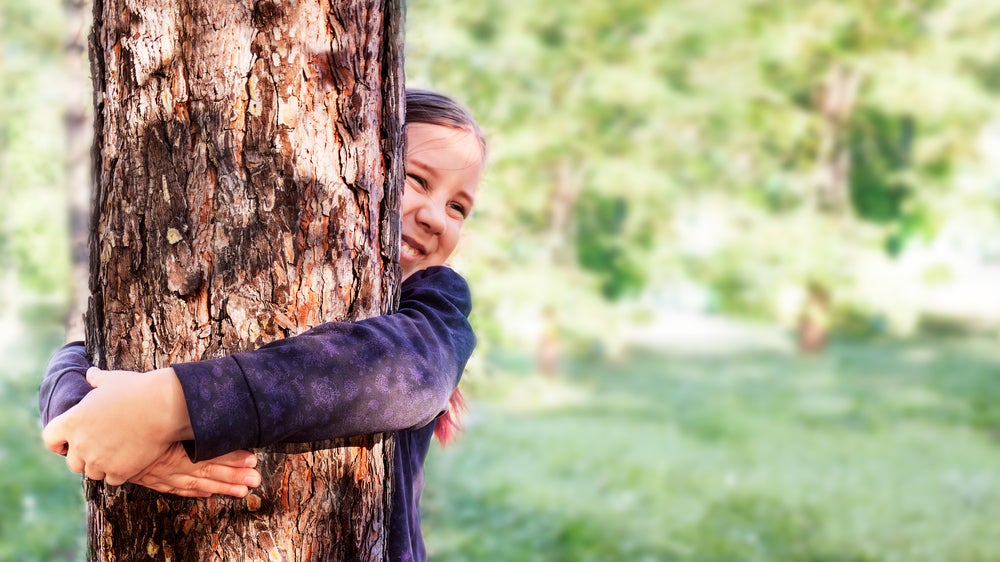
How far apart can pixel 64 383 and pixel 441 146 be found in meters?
0.77

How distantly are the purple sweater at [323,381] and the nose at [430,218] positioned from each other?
0.74 feet

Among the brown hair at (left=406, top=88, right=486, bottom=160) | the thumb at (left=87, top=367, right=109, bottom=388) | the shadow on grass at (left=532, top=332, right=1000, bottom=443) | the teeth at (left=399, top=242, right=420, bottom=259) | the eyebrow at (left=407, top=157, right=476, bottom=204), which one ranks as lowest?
the shadow on grass at (left=532, top=332, right=1000, bottom=443)

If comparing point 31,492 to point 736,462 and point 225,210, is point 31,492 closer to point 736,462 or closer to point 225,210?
point 225,210

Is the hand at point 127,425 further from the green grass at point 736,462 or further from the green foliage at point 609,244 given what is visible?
the green foliage at point 609,244

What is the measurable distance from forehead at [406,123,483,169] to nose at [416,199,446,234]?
3.3 inches

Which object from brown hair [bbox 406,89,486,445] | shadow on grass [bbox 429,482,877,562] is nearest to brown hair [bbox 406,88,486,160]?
brown hair [bbox 406,89,486,445]

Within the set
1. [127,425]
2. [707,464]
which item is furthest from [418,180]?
[707,464]

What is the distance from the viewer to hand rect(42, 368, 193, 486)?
1116 mm

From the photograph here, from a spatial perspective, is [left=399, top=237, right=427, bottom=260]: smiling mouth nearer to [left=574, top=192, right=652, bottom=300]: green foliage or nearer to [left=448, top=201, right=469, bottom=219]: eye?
[left=448, top=201, right=469, bottom=219]: eye

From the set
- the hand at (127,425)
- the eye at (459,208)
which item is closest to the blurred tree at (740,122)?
the eye at (459,208)

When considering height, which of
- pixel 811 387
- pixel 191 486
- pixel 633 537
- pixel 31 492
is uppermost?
pixel 191 486

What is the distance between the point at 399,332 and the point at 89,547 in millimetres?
628

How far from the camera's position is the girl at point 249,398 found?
1115 mm

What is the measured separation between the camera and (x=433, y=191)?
1.68m
